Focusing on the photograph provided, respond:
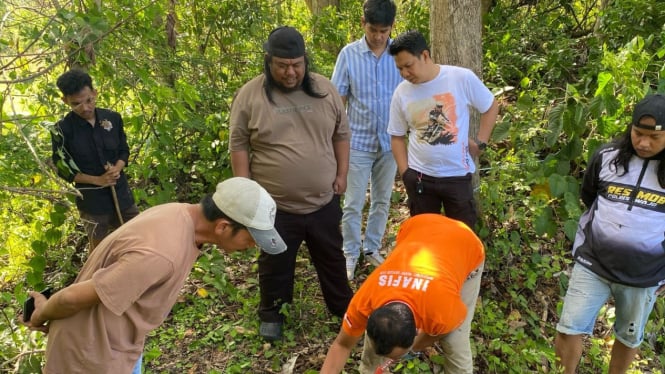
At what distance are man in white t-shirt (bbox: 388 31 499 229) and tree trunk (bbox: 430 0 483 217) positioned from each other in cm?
62

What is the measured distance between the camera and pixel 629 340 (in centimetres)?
254

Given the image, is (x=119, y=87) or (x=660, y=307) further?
(x=119, y=87)

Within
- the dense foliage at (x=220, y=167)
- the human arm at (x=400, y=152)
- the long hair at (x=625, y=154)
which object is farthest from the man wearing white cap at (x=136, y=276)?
the long hair at (x=625, y=154)

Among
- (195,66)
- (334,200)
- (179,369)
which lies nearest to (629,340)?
Answer: (334,200)

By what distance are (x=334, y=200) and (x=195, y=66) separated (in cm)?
268

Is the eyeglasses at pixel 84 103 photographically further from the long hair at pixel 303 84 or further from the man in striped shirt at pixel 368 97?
the man in striped shirt at pixel 368 97

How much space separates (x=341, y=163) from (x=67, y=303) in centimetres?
171

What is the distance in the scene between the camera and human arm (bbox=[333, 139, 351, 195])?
296 cm

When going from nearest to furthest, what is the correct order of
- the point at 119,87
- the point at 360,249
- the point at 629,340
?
the point at 629,340 < the point at 119,87 < the point at 360,249

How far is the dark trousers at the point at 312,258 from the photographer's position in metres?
2.83

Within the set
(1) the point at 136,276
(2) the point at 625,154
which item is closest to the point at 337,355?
(1) the point at 136,276

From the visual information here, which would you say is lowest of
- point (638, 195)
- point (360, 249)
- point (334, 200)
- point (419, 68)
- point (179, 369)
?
point (179, 369)

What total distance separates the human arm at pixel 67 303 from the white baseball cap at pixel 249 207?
1.62 ft

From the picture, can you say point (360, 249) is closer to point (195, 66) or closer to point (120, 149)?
point (120, 149)
